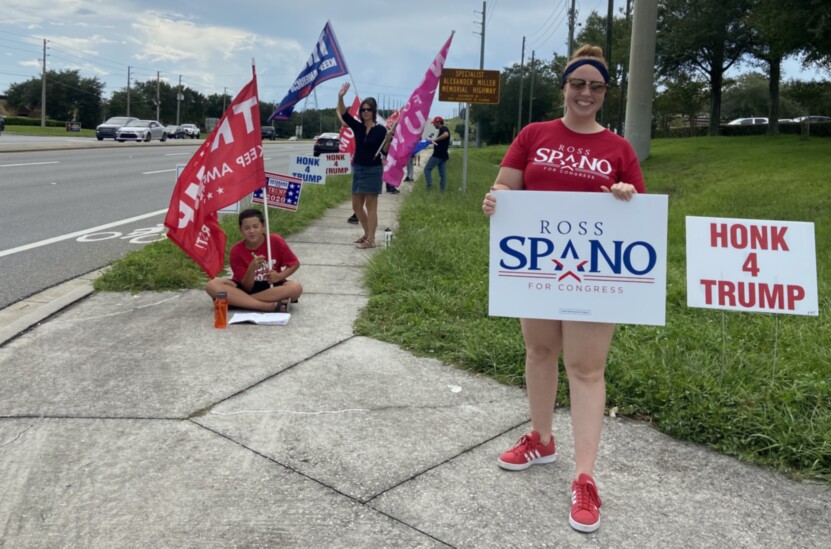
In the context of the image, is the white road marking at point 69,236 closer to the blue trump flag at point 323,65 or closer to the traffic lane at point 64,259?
the traffic lane at point 64,259

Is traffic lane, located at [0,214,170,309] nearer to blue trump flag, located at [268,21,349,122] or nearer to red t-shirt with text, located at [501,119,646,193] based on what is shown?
blue trump flag, located at [268,21,349,122]

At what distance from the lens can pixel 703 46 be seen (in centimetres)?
4347

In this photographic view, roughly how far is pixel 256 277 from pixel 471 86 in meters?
11.8

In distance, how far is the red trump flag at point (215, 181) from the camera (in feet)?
19.3

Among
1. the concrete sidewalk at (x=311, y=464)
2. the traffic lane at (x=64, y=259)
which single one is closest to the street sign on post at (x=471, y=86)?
the traffic lane at (x=64, y=259)

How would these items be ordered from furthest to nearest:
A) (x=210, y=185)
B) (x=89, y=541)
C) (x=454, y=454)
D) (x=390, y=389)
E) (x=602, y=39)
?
(x=602, y=39) < (x=210, y=185) < (x=390, y=389) < (x=454, y=454) < (x=89, y=541)

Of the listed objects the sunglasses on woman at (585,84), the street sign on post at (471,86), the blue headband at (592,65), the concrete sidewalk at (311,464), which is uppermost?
the street sign on post at (471,86)

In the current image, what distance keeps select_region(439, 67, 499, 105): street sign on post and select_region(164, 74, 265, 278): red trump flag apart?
11.0 meters

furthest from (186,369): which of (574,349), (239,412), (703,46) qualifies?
(703,46)

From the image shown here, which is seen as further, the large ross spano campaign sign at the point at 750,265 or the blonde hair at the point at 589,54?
the large ross spano campaign sign at the point at 750,265

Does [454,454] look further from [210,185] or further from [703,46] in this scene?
[703,46]

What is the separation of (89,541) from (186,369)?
1921 millimetres

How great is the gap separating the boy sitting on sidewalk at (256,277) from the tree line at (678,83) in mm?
18237

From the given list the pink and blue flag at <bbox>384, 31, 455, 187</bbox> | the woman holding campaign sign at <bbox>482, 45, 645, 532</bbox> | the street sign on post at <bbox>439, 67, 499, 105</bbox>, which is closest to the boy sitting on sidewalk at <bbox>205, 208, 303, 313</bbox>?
the woman holding campaign sign at <bbox>482, 45, 645, 532</bbox>
